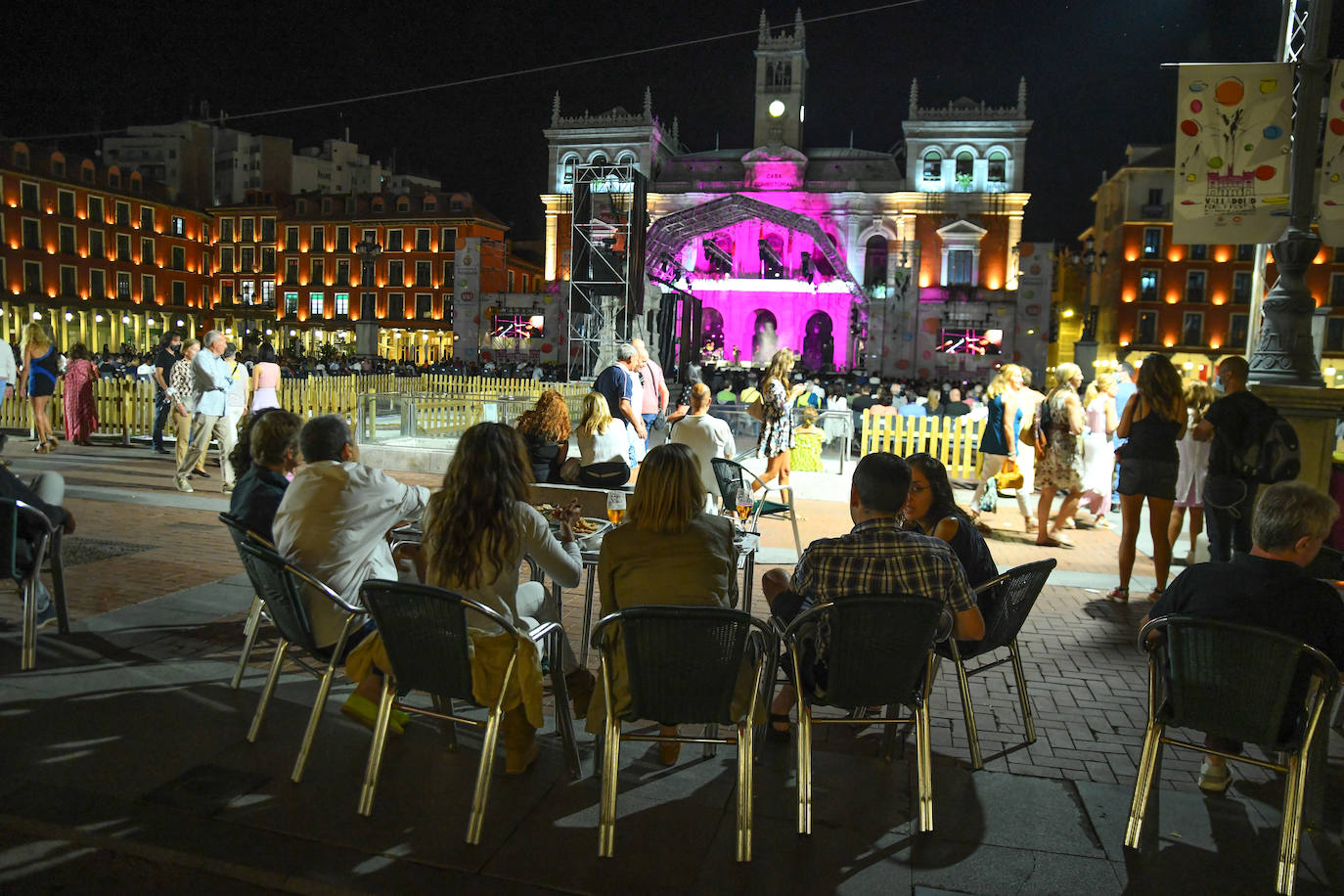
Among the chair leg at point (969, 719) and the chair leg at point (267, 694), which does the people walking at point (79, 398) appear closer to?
the chair leg at point (267, 694)

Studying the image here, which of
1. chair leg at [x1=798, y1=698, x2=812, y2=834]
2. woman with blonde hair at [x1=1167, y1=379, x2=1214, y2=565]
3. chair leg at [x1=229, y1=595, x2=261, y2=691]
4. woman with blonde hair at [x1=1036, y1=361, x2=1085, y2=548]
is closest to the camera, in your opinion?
chair leg at [x1=798, y1=698, x2=812, y2=834]

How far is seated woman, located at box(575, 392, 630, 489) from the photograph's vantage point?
5.71 m

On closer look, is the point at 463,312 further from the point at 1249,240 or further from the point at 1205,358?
the point at 1249,240

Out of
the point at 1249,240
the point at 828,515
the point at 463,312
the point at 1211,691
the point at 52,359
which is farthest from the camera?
the point at 463,312

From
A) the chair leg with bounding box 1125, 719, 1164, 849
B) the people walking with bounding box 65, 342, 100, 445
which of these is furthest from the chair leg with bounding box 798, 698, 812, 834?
the people walking with bounding box 65, 342, 100, 445

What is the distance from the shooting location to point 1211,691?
264 centimetres

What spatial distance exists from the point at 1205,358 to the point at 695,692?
49.0m

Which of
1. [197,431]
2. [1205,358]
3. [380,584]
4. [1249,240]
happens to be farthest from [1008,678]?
[1205,358]

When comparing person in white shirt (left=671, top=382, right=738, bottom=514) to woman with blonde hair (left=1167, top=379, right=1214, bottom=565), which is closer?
person in white shirt (left=671, top=382, right=738, bottom=514)

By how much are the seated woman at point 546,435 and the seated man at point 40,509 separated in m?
2.51

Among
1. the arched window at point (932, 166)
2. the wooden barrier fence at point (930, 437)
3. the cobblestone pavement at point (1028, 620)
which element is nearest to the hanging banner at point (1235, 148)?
the cobblestone pavement at point (1028, 620)

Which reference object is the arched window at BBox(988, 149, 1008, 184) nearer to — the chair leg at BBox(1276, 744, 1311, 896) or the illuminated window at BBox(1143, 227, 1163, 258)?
the illuminated window at BBox(1143, 227, 1163, 258)

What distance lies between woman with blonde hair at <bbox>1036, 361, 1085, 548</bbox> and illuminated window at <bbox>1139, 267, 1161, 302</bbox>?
145 feet

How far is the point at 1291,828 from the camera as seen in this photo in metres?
2.51
